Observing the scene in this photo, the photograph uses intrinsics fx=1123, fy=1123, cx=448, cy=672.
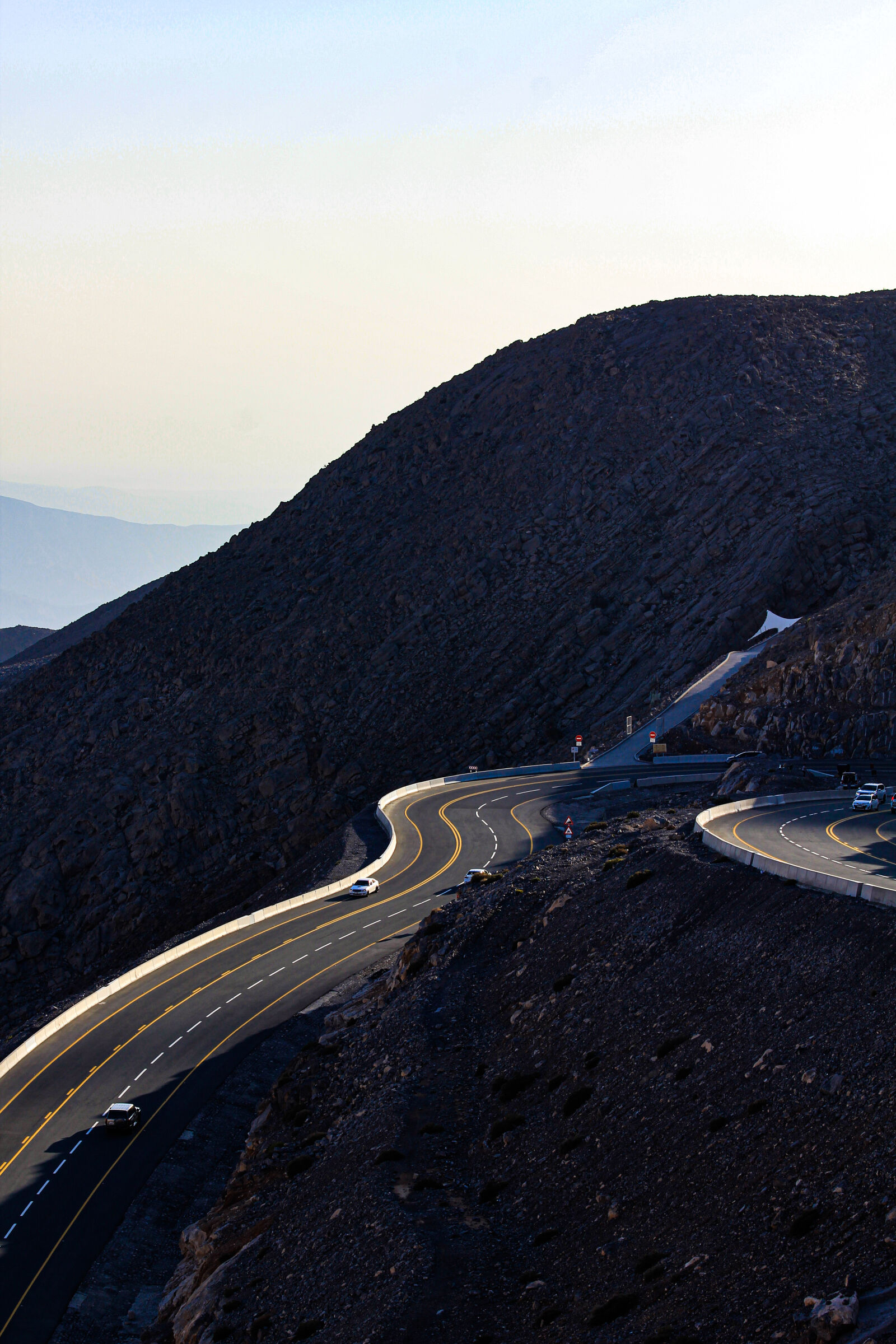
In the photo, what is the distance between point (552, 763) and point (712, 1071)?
53.1 meters

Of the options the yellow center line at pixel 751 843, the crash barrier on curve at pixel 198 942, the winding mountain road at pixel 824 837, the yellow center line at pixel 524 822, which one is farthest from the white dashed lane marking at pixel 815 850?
the crash barrier on curve at pixel 198 942

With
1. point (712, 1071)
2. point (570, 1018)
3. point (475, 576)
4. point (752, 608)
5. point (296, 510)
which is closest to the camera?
point (712, 1071)

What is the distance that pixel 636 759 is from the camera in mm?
68438

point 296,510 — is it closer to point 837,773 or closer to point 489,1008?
point 837,773

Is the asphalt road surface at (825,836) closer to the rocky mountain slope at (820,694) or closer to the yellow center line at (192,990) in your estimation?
the rocky mountain slope at (820,694)

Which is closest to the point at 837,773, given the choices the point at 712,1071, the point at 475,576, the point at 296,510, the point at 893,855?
the point at 893,855

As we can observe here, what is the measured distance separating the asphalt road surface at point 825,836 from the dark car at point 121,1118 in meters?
19.5

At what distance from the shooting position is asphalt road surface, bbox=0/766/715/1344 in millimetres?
27859

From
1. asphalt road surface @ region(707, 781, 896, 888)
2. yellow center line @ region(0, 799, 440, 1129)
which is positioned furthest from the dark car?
asphalt road surface @ region(707, 781, 896, 888)

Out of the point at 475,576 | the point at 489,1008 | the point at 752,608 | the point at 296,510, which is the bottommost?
the point at 489,1008

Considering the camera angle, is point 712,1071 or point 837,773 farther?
point 837,773

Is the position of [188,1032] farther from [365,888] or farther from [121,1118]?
[365,888]

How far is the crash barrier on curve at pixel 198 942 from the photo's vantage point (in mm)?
38531

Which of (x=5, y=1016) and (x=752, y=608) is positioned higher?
(x=752, y=608)
